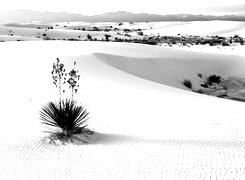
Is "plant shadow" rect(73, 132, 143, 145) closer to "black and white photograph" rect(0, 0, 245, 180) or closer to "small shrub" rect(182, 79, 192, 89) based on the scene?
"black and white photograph" rect(0, 0, 245, 180)

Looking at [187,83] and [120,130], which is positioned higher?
[120,130]

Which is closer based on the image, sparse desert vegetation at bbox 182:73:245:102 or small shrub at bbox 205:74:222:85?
sparse desert vegetation at bbox 182:73:245:102

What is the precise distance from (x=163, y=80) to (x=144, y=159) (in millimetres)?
13971

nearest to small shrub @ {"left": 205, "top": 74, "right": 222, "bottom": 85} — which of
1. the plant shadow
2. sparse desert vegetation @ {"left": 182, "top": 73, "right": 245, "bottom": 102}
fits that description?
sparse desert vegetation @ {"left": 182, "top": 73, "right": 245, "bottom": 102}

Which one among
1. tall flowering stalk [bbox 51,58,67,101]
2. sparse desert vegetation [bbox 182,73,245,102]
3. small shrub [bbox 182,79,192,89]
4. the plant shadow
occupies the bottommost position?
sparse desert vegetation [bbox 182,73,245,102]

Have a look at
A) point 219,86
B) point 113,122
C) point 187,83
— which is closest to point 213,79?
point 219,86

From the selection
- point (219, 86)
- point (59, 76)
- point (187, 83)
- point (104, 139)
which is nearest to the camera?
point (104, 139)

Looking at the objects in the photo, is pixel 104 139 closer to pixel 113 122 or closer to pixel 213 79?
pixel 113 122

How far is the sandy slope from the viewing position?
7.73 m

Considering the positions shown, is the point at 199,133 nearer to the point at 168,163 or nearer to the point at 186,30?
the point at 168,163

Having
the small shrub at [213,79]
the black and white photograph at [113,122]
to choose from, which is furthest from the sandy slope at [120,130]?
the small shrub at [213,79]

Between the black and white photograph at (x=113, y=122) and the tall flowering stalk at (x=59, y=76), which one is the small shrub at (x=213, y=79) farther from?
the tall flowering stalk at (x=59, y=76)

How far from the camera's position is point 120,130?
35.9 ft

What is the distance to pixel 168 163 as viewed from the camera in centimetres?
800
